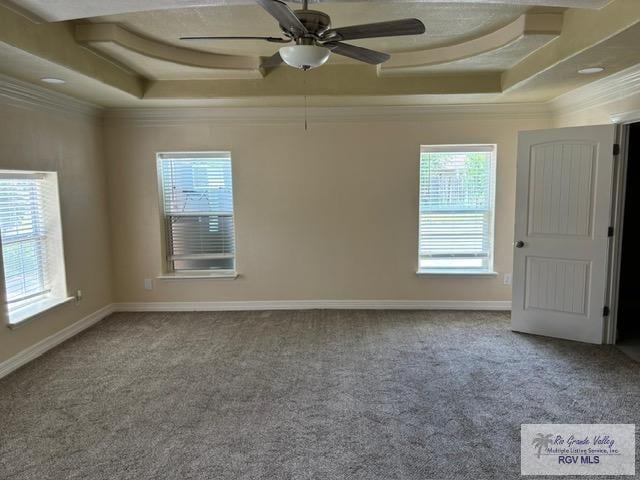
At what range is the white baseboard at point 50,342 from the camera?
3.33 metres

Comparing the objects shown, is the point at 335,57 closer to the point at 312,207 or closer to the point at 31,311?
the point at 312,207

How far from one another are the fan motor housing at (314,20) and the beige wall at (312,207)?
2658mm

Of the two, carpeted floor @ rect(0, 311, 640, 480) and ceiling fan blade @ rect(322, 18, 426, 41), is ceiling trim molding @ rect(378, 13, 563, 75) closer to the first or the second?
ceiling fan blade @ rect(322, 18, 426, 41)

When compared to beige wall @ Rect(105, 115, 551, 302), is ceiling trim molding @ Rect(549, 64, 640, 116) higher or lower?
higher

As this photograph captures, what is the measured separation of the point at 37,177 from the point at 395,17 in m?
3.44

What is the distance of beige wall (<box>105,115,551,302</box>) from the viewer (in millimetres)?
4723

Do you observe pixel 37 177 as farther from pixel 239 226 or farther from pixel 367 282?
pixel 367 282

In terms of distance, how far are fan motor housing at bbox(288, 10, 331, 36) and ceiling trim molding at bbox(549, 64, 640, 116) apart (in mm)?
2554

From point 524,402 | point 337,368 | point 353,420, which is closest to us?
point 353,420

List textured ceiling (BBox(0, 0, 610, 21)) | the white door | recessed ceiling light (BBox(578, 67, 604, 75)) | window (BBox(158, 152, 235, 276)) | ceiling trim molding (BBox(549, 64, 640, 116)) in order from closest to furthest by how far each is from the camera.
Answer: textured ceiling (BBox(0, 0, 610, 21))
recessed ceiling light (BBox(578, 67, 604, 75))
ceiling trim molding (BBox(549, 64, 640, 116))
the white door
window (BBox(158, 152, 235, 276))

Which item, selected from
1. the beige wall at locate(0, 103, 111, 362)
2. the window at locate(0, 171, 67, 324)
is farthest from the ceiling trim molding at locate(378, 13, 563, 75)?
the window at locate(0, 171, 67, 324)

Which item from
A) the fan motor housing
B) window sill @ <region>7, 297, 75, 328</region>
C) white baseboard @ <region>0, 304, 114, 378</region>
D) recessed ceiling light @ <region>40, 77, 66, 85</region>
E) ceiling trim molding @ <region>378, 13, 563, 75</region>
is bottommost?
white baseboard @ <region>0, 304, 114, 378</region>

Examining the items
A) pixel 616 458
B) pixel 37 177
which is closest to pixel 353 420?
pixel 616 458

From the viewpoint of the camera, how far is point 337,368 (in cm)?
334
